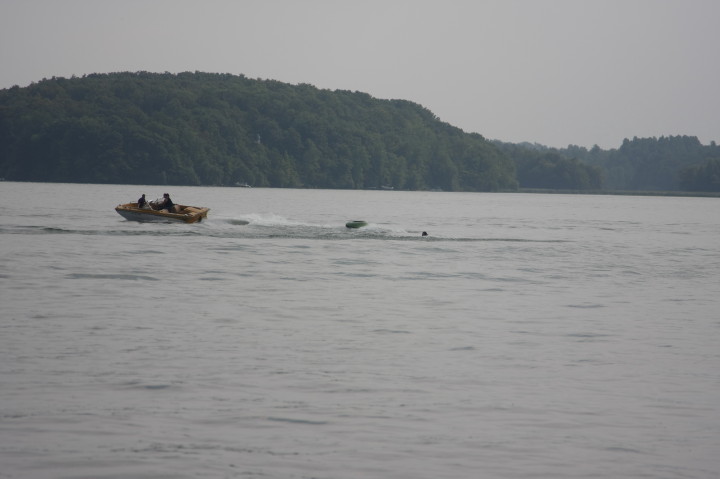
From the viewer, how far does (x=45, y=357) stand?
15.4 metres

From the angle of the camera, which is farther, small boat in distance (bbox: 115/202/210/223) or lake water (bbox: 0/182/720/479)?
small boat in distance (bbox: 115/202/210/223)

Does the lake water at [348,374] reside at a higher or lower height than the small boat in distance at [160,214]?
lower

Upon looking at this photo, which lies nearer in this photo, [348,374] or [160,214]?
[348,374]

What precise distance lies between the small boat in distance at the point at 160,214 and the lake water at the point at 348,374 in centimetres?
2005

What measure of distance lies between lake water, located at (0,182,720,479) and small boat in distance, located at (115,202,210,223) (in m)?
20.1

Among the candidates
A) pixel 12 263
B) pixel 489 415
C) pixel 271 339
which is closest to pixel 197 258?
pixel 12 263

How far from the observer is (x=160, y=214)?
53094 mm

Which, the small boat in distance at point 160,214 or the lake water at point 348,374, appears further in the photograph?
the small boat in distance at point 160,214

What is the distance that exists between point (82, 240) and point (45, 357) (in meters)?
29.6

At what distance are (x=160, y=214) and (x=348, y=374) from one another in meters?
39.8

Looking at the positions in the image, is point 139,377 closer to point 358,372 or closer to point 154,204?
point 358,372

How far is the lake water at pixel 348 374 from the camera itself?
1064 cm

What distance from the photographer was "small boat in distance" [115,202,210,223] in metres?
53.3

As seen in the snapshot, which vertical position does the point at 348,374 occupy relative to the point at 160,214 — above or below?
below
